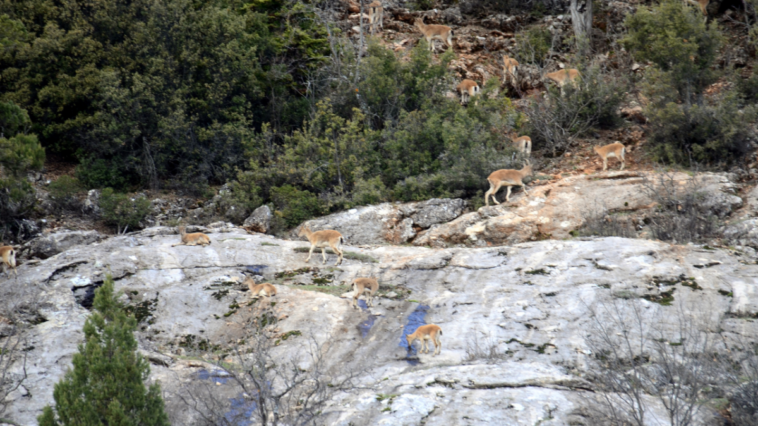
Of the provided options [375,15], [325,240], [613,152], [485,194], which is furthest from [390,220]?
[375,15]

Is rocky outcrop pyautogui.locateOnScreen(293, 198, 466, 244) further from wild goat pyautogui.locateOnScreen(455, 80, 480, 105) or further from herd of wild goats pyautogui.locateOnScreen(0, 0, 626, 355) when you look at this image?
wild goat pyautogui.locateOnScreen(455, 80, 480, 105)

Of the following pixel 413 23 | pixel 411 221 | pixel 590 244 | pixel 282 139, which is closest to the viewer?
pixel 590 244

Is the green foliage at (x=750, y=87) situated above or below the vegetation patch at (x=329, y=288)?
above

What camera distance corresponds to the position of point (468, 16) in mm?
28016

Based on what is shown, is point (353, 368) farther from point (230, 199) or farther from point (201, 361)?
point (230, 199)

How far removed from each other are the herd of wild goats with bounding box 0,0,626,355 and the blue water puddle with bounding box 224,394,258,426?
9.18 ft

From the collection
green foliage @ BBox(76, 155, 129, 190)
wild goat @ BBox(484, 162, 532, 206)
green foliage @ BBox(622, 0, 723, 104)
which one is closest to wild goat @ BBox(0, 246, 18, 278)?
green foliage @ BBox(76, 155, 129, 190)

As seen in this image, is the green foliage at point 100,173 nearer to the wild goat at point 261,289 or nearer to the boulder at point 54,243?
the boulder at point 54,243

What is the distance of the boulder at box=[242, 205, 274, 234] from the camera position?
59.2 ft

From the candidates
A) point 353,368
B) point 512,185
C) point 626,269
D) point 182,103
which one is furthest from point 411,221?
point 182,103

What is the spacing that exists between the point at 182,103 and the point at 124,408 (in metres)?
15.4

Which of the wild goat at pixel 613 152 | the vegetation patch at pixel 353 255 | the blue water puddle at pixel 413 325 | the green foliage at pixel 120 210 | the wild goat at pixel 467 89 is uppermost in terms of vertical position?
the wild goat at pixel 467 89

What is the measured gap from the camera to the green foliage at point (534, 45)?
24688mm

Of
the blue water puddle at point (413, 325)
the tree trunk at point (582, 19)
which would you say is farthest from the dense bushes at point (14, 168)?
the tree trunk at point (582, 19)
